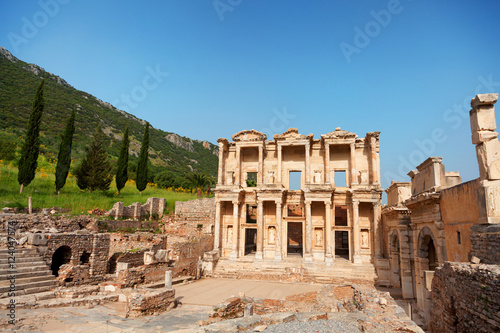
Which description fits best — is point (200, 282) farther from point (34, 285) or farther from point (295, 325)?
point (295, 325)

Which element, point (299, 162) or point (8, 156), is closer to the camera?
point (299, 162)

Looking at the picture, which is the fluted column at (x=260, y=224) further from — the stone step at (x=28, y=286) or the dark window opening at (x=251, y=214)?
the stone step at (x=28, y=286)

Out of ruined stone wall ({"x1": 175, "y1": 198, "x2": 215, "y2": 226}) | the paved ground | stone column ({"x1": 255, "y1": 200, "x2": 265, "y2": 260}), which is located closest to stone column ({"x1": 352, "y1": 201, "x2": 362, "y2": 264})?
stone column ({"x1": 255, "y1": 200, "x2": 265, "y2": 260})

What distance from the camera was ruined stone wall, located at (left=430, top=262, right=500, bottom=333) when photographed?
19.0 feet

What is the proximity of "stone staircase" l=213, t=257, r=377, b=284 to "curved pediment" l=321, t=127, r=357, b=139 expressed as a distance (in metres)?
10.1

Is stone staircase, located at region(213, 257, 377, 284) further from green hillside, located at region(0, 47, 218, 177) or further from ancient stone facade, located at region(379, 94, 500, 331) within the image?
green hillside, located at region(0, 47, 218, 177)

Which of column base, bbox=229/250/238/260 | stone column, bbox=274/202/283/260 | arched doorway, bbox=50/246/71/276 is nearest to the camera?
arched doorway, bbox=50/246/71/276

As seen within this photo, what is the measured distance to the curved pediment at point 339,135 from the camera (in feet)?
84.9

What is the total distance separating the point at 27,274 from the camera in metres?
14.2

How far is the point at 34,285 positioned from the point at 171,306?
6485mm

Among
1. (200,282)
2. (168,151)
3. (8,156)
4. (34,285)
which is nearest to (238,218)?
(200,282)

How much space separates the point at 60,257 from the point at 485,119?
21.5 meters

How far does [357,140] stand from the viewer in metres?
26.4

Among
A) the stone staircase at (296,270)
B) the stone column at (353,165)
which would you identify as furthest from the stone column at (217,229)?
the stone column at (353,165)
